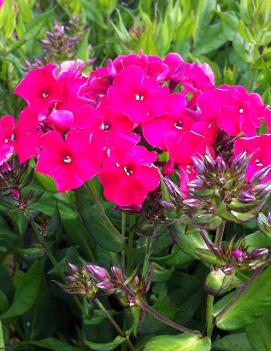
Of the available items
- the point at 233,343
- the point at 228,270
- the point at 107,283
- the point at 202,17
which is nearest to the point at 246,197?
the point at 228,270

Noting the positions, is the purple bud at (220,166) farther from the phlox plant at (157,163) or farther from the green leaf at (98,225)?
the green leaf at (98,225)

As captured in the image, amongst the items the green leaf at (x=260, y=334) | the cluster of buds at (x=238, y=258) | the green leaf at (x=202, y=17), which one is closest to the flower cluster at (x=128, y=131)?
the cluster of buds at (x=238, y=258)

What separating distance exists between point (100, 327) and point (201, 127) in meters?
0.59

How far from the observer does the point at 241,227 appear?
1.48 meters

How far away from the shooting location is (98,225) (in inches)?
45.0

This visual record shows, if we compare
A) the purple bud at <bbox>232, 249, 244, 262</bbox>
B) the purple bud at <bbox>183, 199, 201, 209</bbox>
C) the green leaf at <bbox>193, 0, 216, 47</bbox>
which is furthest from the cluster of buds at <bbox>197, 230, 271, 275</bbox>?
the green leaf at <bbox>193, 0, 216, 47</bbox>

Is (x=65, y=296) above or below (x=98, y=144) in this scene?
below

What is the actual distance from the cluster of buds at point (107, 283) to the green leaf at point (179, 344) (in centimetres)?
10

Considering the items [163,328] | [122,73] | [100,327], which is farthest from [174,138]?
[100,327]

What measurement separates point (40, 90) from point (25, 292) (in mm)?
522

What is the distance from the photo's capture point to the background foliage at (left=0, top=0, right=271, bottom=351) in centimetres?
115

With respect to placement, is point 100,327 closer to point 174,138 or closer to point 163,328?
point 163,328

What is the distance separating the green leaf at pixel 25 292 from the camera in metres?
1.33

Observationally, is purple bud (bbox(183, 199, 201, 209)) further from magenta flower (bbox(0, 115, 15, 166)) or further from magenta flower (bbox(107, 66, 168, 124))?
magenta flower (bbox(0, 115, 15, 166))
